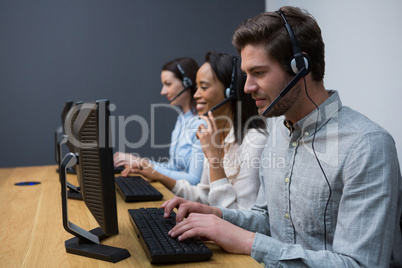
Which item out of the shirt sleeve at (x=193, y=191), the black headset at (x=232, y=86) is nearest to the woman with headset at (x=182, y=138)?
the shirt sleeve at (x=193, y=191)

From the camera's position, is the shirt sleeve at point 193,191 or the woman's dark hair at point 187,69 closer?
the shirt sleeve at point 193,191

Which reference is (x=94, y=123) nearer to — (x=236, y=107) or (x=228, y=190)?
(x=228, y=190)

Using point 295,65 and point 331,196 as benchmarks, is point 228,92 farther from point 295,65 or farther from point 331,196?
point 331,196

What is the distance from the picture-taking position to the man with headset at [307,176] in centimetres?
90

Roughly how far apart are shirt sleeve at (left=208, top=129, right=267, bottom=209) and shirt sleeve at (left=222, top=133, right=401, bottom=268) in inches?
25.9

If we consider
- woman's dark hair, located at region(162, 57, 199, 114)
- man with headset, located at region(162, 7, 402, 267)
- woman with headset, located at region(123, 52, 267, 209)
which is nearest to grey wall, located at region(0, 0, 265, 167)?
woman's dark hair, located at region(162, 57, 199, 114)

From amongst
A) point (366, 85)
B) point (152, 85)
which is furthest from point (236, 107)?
point (152, 85)

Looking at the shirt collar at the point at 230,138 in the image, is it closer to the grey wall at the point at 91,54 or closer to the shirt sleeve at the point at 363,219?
the shirt sleeve at the point at 363,219

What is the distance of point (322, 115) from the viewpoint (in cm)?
110

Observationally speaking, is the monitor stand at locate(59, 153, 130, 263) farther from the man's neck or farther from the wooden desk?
the man's neck

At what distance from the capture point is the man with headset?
35.3 inches

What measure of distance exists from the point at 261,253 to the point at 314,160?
301 millimetres

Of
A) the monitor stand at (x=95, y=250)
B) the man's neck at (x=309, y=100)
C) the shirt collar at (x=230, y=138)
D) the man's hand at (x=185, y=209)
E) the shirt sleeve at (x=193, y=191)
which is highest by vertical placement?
the man's neck at (x=309, y=100)

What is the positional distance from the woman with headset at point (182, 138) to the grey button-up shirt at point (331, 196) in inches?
36.1
